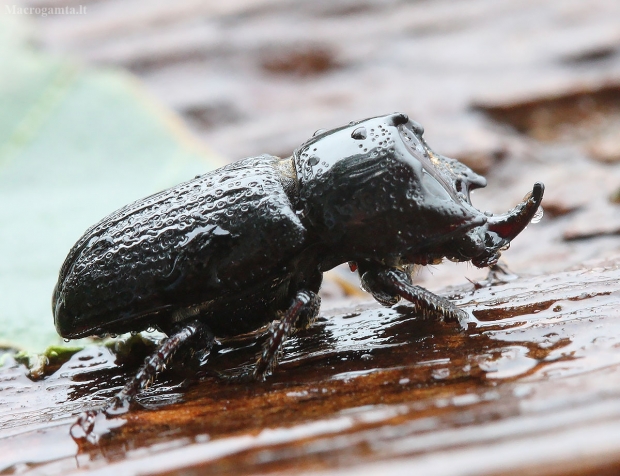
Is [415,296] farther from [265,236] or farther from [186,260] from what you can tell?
[186,260]

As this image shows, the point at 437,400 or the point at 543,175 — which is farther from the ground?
the point at 543,175

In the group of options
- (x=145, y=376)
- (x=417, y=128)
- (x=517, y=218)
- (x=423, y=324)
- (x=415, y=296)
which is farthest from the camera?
(x=417, y=128)

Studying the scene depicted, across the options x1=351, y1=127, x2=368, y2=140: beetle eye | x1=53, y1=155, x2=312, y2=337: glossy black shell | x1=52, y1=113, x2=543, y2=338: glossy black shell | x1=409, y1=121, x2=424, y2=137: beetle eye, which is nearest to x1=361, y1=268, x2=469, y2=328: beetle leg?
x1=52, y1=113, x2=543, y2=338: glossy black shell

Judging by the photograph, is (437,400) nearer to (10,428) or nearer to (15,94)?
(10,428)

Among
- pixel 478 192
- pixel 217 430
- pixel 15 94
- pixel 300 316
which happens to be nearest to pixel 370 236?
pixel 300 316

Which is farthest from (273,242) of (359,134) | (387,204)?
(359,134)

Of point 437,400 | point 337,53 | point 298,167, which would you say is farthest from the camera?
point 337,53

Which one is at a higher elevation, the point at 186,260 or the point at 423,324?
the point at 186,260
